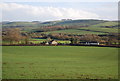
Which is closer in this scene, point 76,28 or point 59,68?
point 59,68

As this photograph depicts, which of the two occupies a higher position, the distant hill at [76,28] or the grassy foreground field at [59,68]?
the grassy foreground field at [59,68]

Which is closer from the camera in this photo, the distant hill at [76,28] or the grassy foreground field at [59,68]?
the grassy foreground field at [59,68]

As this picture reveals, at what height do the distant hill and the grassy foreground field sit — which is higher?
the grassy foreground field

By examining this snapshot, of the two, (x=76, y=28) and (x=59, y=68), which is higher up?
(x=59, y=68)

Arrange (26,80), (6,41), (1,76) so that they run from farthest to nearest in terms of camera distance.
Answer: (6,41), (1,76), (26,80)

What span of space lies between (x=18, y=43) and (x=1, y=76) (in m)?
27.8

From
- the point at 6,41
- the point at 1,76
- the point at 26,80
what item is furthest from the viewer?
the point at 6,41

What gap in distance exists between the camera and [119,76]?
13750 mm

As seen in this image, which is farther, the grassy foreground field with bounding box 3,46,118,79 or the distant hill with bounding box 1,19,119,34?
the distant hill with bounding box 1,19,119,34

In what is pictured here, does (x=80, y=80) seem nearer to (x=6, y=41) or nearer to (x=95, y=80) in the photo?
(x=95, y=80)

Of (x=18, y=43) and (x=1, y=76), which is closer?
(x=1, y=76)

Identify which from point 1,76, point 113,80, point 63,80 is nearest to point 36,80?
point 63,80

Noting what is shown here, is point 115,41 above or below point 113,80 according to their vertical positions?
below

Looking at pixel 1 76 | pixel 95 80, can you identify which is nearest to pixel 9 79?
pixel 1 76
